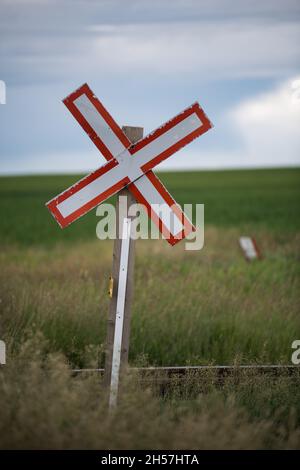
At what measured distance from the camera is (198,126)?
17.7 ft

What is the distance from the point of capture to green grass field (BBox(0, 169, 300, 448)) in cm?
435

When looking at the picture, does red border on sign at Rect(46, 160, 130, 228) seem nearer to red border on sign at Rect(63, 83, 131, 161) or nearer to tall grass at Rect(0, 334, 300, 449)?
red border on sign at Rect(63, 83, 131, 161)

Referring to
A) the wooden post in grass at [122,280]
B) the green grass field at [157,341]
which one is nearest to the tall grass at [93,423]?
the green grass field at [157,341]

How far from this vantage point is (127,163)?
5.44 m

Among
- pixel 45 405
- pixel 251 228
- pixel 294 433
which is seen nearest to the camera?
pixel 45 405

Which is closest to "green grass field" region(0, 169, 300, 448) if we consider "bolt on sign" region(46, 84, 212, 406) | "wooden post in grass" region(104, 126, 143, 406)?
"wooden post in grass" region(104, 126, 143, 406)

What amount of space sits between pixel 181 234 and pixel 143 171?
0.54 metres

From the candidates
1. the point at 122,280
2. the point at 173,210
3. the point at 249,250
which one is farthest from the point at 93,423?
the point at 249,250

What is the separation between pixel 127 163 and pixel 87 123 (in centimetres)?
42

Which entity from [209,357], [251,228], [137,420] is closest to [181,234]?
[137,420]

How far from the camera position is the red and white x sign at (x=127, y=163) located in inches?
213

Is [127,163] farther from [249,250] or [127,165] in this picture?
[249,250]

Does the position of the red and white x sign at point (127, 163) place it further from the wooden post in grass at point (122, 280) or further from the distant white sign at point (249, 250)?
the distant white sign at point (249, 250)
